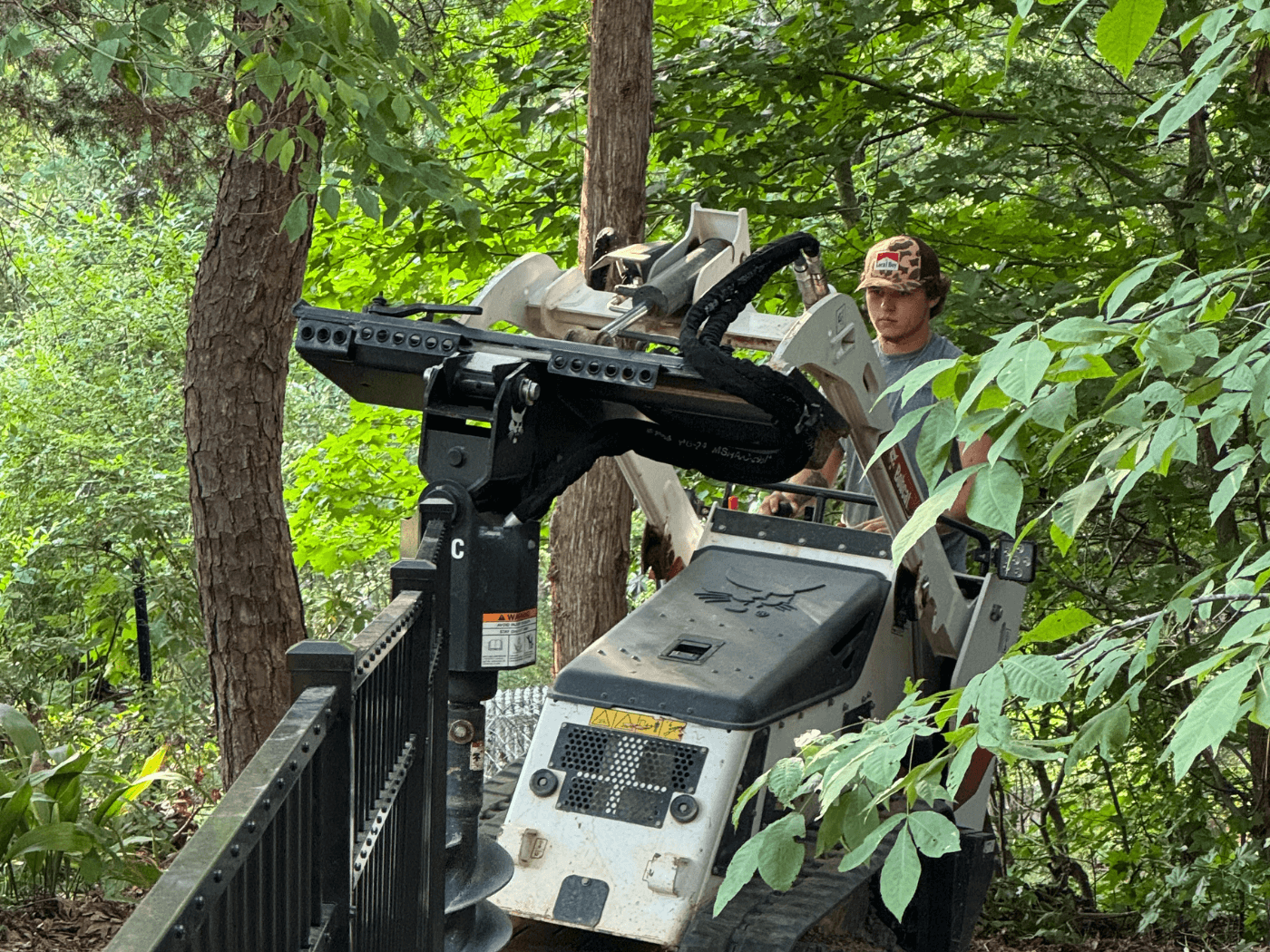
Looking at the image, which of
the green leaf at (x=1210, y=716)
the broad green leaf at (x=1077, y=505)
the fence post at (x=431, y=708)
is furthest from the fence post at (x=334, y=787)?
the green leaf at (x=1210, y=716)

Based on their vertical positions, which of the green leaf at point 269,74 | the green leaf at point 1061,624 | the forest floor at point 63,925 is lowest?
the forest floor at point 63,925

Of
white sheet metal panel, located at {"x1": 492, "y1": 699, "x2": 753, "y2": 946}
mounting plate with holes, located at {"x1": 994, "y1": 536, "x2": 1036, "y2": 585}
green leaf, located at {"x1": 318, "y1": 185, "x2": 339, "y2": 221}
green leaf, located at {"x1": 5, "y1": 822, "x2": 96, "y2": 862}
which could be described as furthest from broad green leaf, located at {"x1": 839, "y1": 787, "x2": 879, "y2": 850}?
green leaf, located at {"x1": 5, "y1": 822, "x2": 96, "y2": 862}

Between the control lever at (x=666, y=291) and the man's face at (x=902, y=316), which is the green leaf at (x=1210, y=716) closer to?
the control lever at (x=666, y=291)

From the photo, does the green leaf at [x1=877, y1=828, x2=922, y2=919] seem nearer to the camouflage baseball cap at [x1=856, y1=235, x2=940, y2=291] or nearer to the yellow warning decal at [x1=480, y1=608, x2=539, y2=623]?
the yellow warning decal at [x1=480, y1=608, x2=539, y2=623]

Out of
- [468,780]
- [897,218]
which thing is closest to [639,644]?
[468,780]

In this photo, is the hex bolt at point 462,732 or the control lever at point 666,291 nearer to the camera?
the hex bolt at point 462,732

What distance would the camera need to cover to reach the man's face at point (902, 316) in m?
4.98

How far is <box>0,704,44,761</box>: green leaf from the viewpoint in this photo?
5.80m

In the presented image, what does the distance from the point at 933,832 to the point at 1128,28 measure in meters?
1.11

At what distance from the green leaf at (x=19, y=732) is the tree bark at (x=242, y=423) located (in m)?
0.80

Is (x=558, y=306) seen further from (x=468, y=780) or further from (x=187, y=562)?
(x=187, y=562)

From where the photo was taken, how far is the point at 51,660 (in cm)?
1098

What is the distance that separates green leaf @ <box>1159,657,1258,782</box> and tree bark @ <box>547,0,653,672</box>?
4604mm

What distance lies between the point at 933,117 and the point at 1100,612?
2.76 metres
